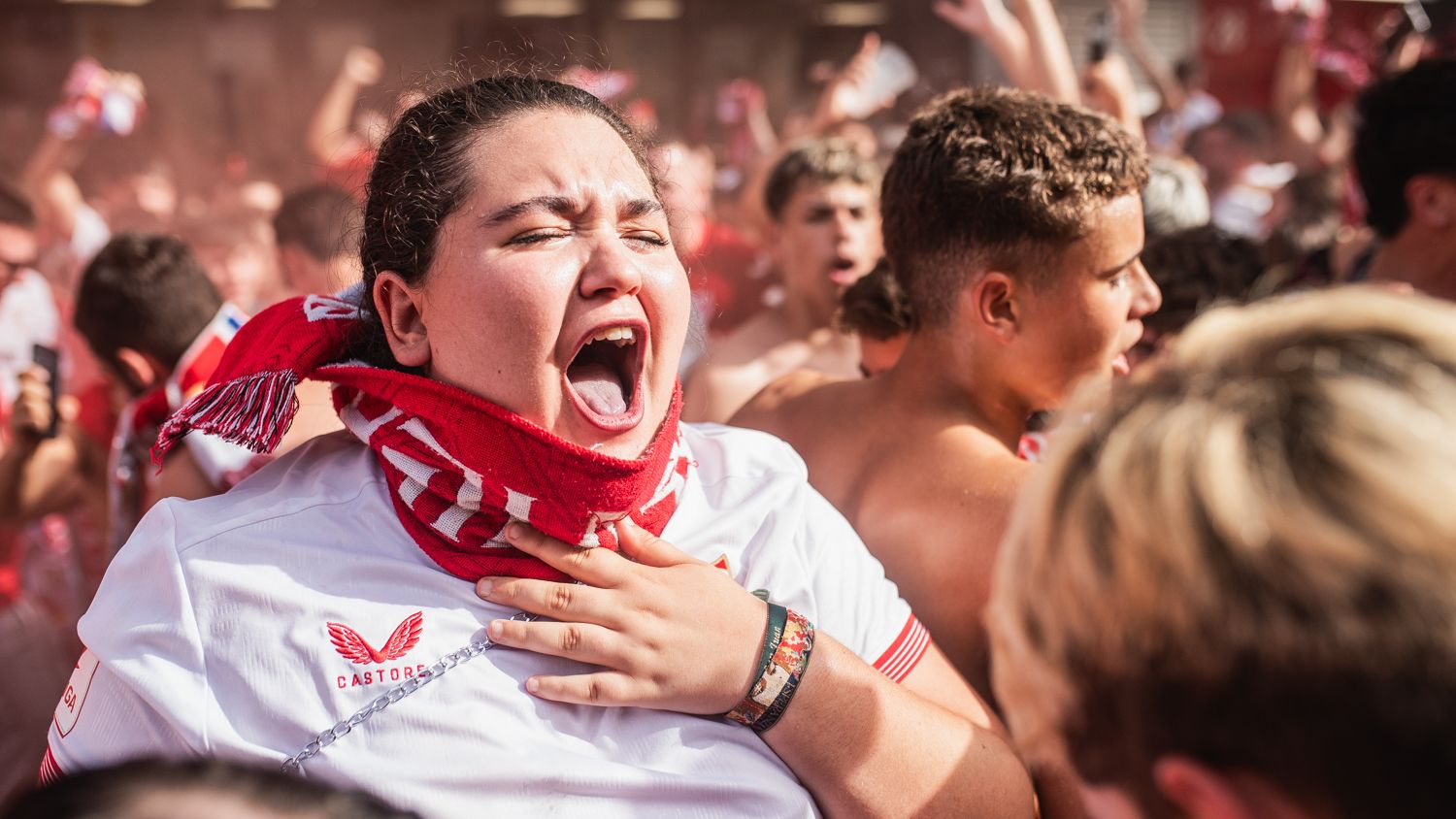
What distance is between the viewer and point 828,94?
607cm

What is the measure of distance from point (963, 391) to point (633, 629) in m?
1.08

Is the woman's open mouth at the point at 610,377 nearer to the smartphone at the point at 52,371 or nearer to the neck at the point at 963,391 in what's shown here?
the neck at the point at 963,391

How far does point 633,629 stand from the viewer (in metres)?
1.56

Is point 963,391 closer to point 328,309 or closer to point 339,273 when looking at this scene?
point 328,309

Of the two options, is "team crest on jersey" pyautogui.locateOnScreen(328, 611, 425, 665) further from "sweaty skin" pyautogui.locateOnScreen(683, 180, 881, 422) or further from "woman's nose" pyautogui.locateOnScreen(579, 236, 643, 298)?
"sweaty skin" pyautogui.locateOnScreen(683, 180, 881, 422)

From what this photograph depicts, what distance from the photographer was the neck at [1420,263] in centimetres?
335

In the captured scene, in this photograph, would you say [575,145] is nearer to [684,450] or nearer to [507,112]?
[507,112]

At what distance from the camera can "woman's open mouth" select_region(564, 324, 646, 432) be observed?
5.54 ft

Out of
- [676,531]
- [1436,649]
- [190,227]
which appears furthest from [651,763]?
[190,227]

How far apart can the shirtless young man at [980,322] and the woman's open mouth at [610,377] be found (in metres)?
0.69

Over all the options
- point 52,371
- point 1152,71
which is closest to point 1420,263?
point 1152,71

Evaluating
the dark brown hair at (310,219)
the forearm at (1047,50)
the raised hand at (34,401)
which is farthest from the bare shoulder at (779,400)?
the raised hand at (34,401)

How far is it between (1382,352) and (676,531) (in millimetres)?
1165

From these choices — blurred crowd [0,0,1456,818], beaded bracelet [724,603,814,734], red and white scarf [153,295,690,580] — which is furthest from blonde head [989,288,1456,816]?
red and white scarf [153,295,690,580]
